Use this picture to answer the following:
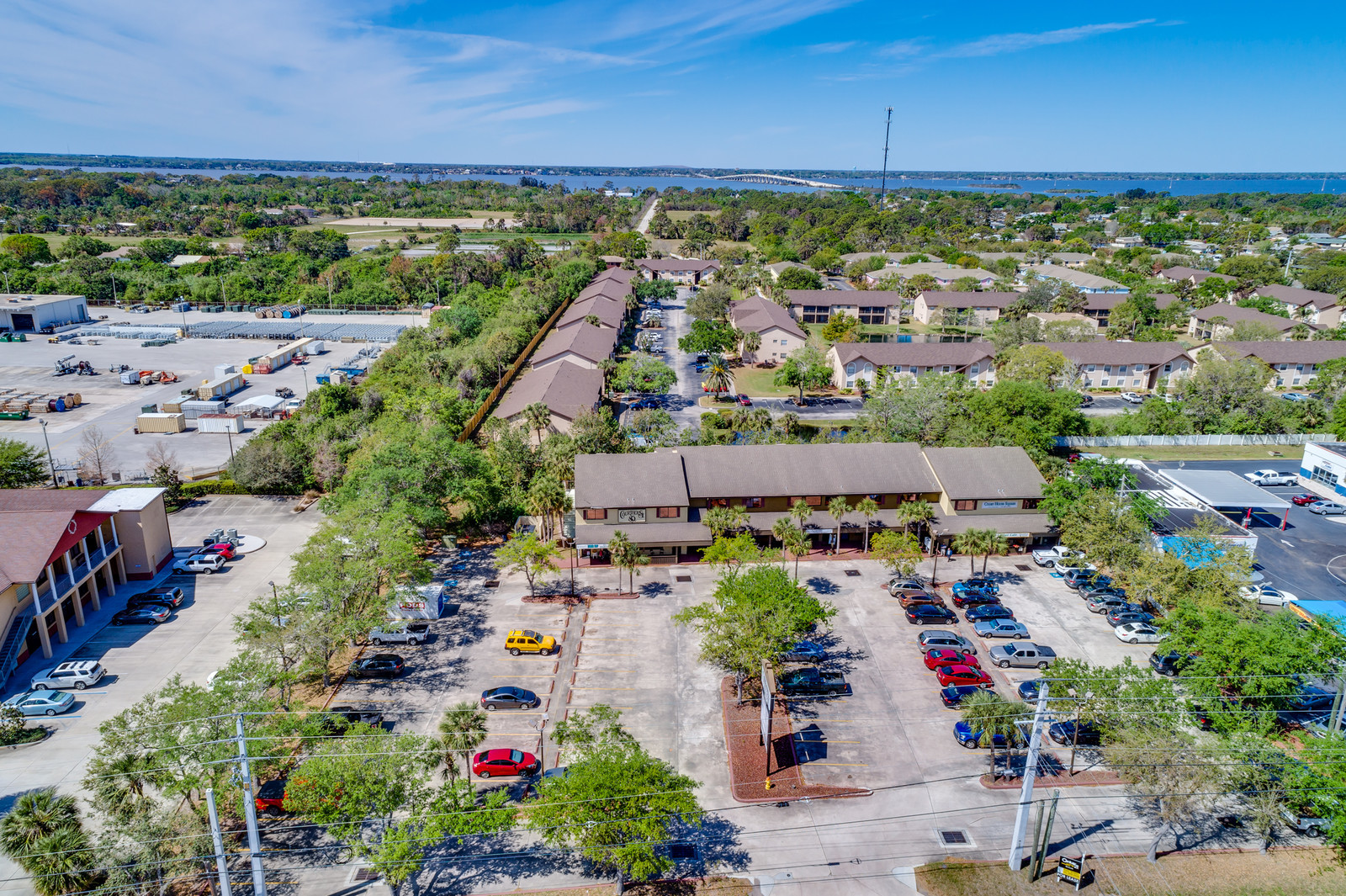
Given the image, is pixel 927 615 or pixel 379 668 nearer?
pixel 379 668

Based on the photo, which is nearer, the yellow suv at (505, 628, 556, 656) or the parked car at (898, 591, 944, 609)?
the yellow suv at (505, 628, 556, 656)

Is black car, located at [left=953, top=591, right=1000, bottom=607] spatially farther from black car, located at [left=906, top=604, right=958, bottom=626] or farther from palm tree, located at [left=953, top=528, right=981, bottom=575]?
palm tree, located at [left=953, top=528, right=981, bottom=575]

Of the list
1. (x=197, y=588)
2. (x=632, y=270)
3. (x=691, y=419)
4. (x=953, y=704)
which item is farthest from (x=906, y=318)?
(x=197, y=588)

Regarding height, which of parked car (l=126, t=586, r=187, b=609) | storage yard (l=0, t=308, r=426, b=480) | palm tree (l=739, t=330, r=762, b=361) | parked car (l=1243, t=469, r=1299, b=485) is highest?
palm tree (l=739, t=330, r=762, b=361)

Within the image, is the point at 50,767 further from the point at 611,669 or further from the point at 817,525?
the point at 817,525

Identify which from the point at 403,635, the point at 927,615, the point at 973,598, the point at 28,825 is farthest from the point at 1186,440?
the point at 28,825

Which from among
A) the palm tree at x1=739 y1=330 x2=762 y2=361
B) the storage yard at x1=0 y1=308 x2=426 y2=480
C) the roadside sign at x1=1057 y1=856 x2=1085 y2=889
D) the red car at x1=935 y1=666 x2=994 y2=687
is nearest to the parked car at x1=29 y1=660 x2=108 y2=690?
the storage yard at x1=0 y1=308 x2=426 y2=480

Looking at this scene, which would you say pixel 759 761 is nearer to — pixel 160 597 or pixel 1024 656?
pixel 1024 656
